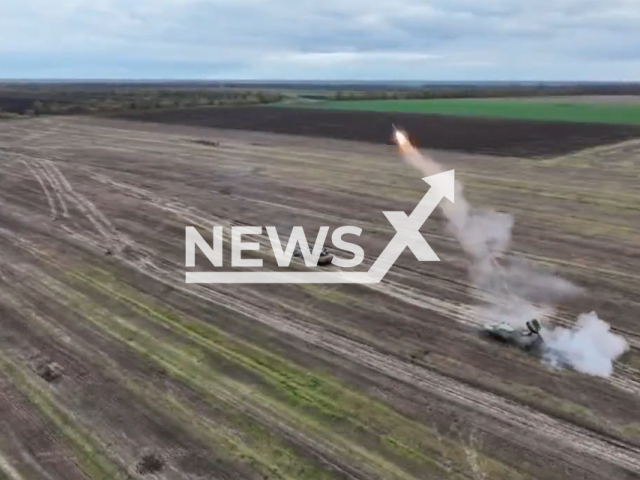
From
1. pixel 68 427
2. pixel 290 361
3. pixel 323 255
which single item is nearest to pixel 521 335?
pixel 290 361

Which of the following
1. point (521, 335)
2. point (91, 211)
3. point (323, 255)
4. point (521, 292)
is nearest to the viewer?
point (521, 335)

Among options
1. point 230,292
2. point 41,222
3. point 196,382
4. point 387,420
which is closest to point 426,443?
point 387,420

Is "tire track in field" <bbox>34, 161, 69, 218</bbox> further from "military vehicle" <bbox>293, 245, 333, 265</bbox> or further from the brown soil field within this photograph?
the brown soil field

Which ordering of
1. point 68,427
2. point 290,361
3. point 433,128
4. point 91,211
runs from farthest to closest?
point 433,128 < point 91,211 < point 290,361 < point 68,427

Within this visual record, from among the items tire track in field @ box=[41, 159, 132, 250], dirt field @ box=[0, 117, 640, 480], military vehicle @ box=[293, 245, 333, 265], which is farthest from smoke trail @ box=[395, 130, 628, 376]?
tire track in field @ box=[41, 159, 132, 250]

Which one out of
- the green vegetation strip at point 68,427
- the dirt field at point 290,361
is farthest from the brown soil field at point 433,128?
the green vegetation strip at point 68,427

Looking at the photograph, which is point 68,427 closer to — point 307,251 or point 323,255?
point 323,255

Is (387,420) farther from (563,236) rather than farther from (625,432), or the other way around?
(563,236)
